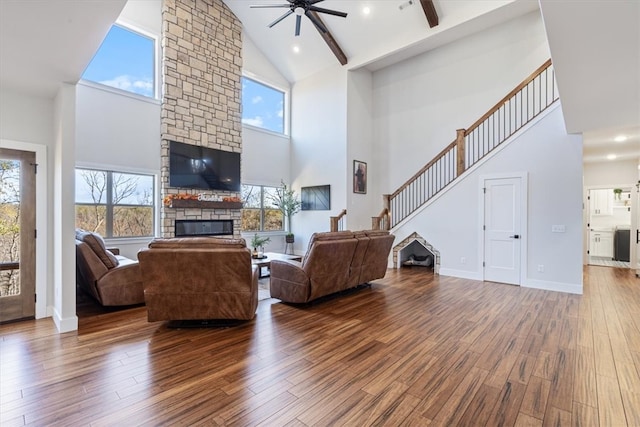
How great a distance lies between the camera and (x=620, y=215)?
28.4 feet

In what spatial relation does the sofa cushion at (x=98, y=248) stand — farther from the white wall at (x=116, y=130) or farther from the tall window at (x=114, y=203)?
the white wall at (x=116, y=130)

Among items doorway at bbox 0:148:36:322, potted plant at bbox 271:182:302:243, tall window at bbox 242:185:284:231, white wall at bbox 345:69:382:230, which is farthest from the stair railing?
doorway at bbox 0:148:36:322

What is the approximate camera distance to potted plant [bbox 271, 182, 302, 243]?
370 inches

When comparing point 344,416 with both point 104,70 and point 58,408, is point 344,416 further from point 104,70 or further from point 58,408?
point 104,70

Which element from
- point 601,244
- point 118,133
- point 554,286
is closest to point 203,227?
point 118,133

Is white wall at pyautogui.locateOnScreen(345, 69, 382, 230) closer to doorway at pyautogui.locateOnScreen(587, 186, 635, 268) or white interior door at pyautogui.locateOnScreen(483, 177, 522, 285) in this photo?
white interior door at pyautogui.locateOnScreen(483, 177, 522, 285)

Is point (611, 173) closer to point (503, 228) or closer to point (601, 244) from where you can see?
point (601, 244)

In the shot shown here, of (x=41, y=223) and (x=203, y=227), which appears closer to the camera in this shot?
(x=41, y=223)

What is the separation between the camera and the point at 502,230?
600 cm

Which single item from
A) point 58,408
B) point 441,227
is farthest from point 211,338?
point 441,227

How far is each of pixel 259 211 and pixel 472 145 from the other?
6.06 m

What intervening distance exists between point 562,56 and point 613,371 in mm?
2802

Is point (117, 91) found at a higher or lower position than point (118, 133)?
higher

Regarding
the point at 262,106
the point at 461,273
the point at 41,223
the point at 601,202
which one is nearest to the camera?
the point at 41,223
